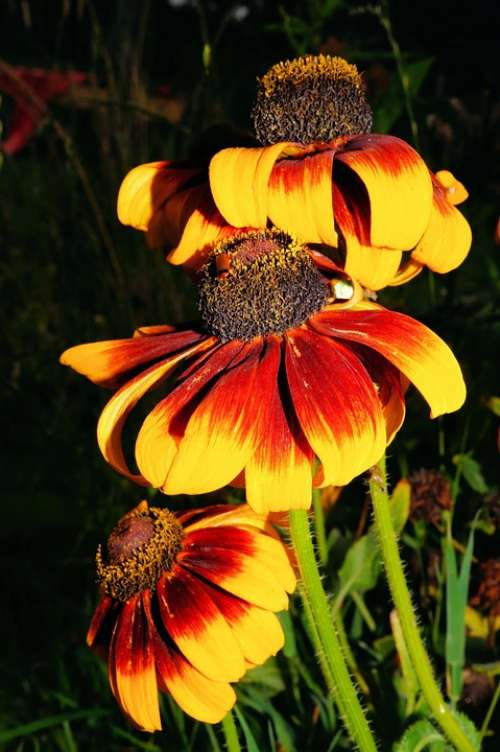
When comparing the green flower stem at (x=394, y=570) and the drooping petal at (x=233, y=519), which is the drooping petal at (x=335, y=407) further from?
the drooping petal at (x=233, y=519)

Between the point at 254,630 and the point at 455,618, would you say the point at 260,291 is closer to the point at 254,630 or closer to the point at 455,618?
the point at 254,630

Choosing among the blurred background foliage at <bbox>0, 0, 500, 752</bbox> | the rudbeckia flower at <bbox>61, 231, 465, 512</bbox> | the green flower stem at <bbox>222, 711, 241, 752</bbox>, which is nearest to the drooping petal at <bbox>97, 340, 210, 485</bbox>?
the rudbeckia flower at <bbox>61, 231, 465, 512</bbox>

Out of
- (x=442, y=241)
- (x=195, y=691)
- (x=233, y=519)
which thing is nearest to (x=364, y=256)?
(x=442, y=241)

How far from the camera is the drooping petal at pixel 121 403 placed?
1065 millimetres

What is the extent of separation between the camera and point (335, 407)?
96 centimetres

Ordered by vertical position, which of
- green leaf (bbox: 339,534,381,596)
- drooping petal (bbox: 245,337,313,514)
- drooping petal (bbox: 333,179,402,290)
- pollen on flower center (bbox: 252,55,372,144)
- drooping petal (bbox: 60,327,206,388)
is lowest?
green leaf (bbox: 339,534,381,596)

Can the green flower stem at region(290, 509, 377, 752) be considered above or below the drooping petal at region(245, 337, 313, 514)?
below

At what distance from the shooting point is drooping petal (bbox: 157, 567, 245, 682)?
1.10m

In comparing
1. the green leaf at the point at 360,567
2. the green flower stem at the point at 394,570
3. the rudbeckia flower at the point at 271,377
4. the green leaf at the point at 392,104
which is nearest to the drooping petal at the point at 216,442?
the rudbeckia flower at the point at 271,377

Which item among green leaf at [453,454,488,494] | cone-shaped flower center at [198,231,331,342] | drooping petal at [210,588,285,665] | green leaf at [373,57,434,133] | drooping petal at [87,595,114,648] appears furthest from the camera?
green leaf at [373,57,434,133]

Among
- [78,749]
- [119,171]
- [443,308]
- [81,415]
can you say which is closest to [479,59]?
[119,171]

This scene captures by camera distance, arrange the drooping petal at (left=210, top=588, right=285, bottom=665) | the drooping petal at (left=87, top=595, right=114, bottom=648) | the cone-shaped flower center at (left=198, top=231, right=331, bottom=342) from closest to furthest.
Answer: the cone-shaped flower center at (left=198, top=231, right=331, bottom=342)
the drooping petal at (left=210, top=588, right=285, bottom=665)
the drooping petal at (left=87, top=595, right=114, bottom=648)

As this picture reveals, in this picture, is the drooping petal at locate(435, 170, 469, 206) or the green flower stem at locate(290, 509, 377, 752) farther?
the drooping petal at locate(435, 170, 469, 206)

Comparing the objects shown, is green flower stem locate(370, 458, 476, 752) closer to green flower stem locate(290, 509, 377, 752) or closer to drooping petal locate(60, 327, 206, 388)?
green flower stem locate(290, 509, 377, 752)
